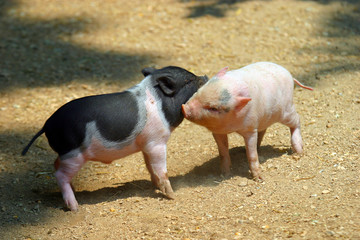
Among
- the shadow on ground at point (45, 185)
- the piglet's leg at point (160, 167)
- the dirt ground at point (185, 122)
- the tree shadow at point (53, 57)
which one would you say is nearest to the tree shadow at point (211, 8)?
the dirt ground at point (185, 122)

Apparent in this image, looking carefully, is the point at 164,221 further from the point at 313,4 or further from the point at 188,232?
the point at 313,4

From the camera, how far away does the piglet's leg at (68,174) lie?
4.18 meters

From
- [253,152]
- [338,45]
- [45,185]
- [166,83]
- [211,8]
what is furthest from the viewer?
[211,8]

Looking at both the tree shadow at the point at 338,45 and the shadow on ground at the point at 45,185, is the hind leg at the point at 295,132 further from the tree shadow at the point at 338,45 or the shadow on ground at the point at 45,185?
the tree shadow at the point at 338,45

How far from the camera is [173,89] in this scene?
4.38 meters

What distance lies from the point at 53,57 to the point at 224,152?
4348 millimetres

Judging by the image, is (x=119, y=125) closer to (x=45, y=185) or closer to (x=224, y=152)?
(x=224, y=152)

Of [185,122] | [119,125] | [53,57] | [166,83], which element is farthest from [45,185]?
[53,57]

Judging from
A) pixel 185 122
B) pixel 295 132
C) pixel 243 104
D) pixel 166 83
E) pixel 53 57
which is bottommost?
pixel 185 122

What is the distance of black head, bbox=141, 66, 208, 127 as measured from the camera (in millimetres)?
4344

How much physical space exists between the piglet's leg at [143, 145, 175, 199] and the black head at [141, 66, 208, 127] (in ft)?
0.96

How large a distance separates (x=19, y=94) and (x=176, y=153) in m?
2.93

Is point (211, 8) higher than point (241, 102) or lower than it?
lower

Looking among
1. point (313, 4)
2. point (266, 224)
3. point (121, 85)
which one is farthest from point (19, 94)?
point (313, 4)
